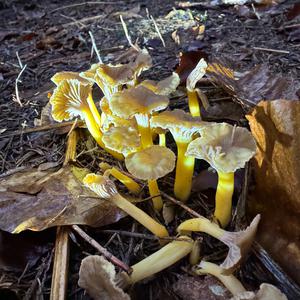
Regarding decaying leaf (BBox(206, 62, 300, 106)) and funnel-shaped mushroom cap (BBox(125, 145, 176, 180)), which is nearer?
funnel-shaped mushroom cap (BBox(125, 145, 176, 180))

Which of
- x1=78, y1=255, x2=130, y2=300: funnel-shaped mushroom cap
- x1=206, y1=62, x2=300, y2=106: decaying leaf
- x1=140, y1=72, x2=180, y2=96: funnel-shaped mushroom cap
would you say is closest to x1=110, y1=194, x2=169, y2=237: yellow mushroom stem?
x1=78, y1=255, x2=130, y2=300: funnel-shaped mushroom cap

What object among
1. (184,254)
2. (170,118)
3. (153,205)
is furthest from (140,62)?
(184,254)

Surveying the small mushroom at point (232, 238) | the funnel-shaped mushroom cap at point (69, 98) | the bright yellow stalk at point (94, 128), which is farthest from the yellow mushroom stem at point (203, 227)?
the funnel-shaped mushroom cap at point (69, 98)

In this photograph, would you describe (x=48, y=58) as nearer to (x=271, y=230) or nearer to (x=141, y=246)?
(x=141, y=246)

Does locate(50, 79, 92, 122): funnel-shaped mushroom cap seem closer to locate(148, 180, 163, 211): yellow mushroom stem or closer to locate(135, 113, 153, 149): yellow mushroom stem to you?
locate(135, 113, 153, 149): yellow mushroom stem

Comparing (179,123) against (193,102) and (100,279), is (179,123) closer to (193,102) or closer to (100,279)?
(193,102)
